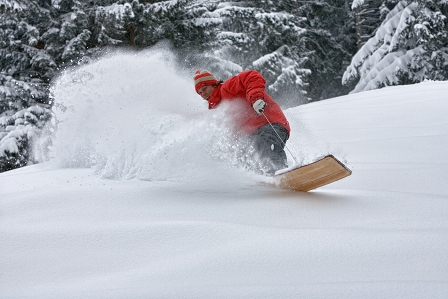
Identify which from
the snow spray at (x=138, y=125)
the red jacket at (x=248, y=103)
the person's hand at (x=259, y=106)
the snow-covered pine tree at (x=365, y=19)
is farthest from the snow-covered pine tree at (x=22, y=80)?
the snow-covered pine tree at (x=365, y=19)

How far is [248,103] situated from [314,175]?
1.15 m

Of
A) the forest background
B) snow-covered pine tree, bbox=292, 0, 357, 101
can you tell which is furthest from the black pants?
snow-covered pine tree, bbox=292, 0, 357, 101

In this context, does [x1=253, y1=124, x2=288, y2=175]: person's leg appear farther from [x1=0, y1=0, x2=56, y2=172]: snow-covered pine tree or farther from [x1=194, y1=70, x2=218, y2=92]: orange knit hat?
[x1=0, y1=0, x2=56, y2=172]: snow-covered pine tree

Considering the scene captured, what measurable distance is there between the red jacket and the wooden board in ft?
2.50

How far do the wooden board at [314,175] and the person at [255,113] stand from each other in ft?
1.29

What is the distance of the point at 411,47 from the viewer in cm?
1675

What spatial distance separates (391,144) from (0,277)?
405 centimetres

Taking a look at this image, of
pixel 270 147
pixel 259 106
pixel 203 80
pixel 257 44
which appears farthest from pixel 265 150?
pixel 257 44

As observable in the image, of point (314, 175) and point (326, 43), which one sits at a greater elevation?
point (326, 43)

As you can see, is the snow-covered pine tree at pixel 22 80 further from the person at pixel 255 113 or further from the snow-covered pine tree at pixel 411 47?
the snow-covered pine tree at pixel 411 47

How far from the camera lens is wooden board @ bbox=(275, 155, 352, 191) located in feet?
10.3

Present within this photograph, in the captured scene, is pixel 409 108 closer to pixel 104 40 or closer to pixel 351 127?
pixel 351 127

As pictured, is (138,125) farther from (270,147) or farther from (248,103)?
(270,147)

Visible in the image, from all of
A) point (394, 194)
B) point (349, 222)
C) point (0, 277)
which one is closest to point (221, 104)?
point (394, 194)
